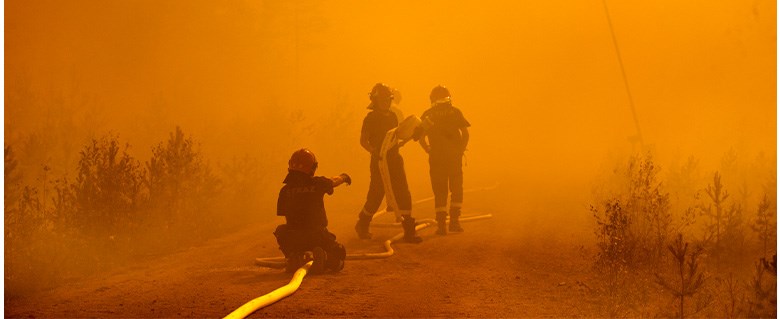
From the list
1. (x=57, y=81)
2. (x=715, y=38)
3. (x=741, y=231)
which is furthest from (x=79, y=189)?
(x=715, y=38)

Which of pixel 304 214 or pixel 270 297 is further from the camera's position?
pixel 304 214

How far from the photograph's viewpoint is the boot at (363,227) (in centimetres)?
1142

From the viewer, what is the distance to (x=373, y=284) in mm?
8195

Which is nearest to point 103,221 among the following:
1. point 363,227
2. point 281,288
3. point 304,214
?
point 363,227

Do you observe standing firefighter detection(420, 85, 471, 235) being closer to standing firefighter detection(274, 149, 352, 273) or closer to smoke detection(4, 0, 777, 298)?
standing firefighter detection(274, 149, 352, 273)

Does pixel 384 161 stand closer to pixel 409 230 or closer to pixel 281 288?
pixel 409 230

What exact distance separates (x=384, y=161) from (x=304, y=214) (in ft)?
8.53

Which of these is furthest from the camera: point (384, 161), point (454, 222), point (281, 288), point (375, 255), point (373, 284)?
point (454, 222)

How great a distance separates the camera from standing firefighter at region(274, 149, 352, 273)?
334 inches

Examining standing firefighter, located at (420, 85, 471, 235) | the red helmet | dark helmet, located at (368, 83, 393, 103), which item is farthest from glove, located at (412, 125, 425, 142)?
the red helmet

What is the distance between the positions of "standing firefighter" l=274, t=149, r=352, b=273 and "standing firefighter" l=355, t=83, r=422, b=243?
238cm

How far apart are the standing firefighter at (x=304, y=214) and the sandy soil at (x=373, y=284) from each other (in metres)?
0.22

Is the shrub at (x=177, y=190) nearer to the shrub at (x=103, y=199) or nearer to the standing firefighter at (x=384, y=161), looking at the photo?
the shrub at (x=103, y=199)


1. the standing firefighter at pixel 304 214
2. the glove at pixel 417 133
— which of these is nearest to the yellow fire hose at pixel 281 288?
the standing firefighter at pixel 304 214
